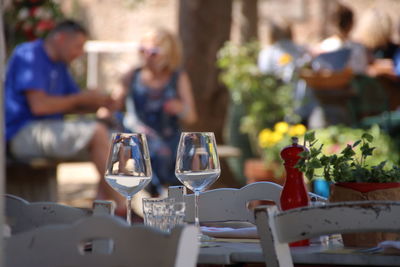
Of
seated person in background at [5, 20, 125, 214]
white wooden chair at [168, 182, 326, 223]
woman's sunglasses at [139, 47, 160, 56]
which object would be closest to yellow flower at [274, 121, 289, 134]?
woman's sunglasses at [139, 47, 160, 56]

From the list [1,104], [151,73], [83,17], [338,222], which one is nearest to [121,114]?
[151,73]

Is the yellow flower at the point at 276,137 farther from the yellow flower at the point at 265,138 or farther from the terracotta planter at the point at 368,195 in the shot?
the terracotta planter at the point at 368,195

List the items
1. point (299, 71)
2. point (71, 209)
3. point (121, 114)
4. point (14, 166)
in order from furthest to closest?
point (299, 71) → point (121, 114) → point (14, 166) → point (71, 209)

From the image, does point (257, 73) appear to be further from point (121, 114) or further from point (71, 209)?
point (71, 209)

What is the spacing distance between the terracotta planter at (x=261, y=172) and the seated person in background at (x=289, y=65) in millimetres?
634

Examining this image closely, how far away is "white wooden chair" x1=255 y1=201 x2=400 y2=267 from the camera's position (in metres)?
1.61

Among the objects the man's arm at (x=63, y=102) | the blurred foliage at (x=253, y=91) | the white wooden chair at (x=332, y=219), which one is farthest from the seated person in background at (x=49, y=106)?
the white wooden chair at (x=332, y=219)

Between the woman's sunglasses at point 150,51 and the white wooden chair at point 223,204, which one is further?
the woman's sunglasses at point 150,51

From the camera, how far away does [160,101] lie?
6.42 metres

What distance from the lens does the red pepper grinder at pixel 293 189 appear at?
1.93 metres

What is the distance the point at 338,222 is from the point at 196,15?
20.9 feet

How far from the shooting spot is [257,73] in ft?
25.3

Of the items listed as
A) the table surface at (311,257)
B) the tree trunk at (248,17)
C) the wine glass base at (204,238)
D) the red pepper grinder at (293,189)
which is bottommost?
the table surface at (311,257)

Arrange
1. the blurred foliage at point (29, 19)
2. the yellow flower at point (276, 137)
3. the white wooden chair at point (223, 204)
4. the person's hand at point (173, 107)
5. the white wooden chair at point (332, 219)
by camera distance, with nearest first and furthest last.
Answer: the white wooden chair at point (332, 219)
the white wooden chair at point (223, 204)
the blurred foliage at point (29, 19)
the person's hand at point (173, 107)
the yellow flower at point (276, 137)
